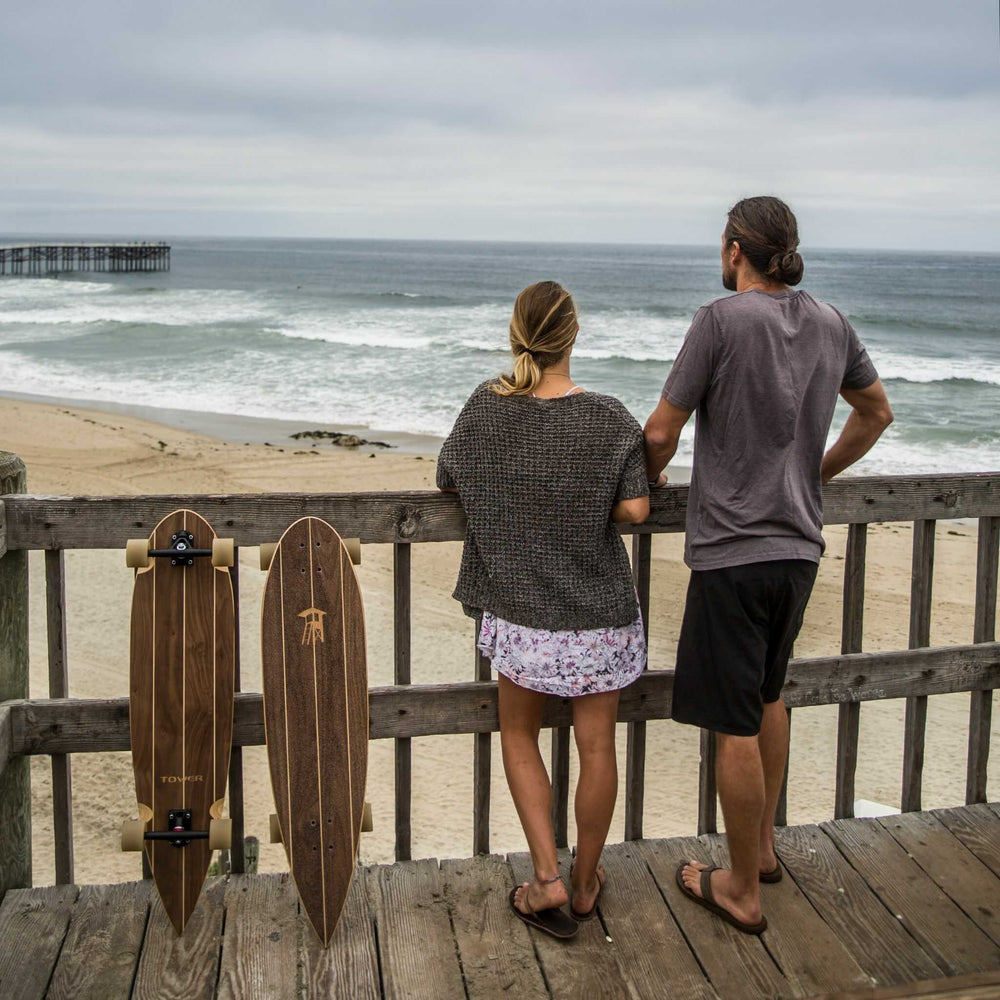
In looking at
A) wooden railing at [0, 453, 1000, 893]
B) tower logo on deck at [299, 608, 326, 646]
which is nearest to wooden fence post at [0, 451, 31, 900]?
wooden railing at [0, 453, 1000, 893]

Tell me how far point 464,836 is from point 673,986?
2713 mm

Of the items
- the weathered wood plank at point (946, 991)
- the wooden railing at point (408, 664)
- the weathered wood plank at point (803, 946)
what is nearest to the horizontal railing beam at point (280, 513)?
the wooden railing at point (408, 664)

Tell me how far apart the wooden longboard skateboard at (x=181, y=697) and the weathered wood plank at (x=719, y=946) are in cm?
114

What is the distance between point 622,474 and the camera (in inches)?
96.5

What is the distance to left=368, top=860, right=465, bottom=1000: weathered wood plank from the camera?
2.37 metres

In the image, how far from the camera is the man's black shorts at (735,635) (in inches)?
94.8

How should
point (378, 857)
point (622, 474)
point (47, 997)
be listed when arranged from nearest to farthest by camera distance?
point (47, 997) < point (622, 474) < point (378, 857)

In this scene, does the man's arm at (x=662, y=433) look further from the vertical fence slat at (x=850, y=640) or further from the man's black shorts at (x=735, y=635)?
the vertical fence slat at (x=850, y=640)

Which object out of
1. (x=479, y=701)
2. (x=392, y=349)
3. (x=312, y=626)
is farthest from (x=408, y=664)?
(x=392, y=349)

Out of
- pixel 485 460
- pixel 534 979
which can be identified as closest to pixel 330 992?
pixel 534 979

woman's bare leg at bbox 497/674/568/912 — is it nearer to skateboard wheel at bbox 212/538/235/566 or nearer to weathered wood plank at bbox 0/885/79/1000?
skateboard wheel at bbox 212/538/235/566

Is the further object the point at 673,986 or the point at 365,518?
the point at 365,518

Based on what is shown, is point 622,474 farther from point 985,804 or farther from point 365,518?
point 985,804

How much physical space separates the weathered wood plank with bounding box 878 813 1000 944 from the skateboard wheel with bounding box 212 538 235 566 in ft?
6.66
